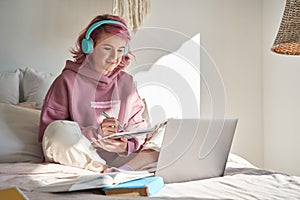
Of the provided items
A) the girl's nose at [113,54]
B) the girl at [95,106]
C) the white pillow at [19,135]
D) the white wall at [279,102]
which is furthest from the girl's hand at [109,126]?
the white wall at [279,102]

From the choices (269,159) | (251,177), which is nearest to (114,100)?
(251,177)

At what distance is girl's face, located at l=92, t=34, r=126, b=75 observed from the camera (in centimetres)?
178

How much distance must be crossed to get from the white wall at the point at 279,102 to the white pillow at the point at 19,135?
5.02 feet

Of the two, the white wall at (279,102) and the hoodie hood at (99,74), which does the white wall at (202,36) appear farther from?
the hoodie hood at (99,74)

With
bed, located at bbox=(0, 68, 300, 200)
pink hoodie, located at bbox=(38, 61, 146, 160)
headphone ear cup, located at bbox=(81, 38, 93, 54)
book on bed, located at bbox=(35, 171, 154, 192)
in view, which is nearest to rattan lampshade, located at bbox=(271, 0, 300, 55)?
bed, located at bbox=(0, 68, 300, 200)

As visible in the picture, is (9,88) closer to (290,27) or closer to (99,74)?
(99,74)

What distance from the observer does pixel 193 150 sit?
4.91ft

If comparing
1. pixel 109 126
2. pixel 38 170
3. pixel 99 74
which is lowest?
pixel 38 170

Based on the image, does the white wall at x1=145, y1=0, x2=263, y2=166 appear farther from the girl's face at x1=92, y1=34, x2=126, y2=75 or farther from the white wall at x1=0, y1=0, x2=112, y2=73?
the girl's face at x1=92, y1=34, x2=126, y2=75

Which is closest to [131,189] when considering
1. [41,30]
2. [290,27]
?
[290,27]

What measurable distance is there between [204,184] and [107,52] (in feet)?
2.28

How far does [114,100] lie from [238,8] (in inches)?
59.0

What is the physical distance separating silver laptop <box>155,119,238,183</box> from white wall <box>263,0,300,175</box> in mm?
1338

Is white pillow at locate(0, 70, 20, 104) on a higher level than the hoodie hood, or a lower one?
lower
